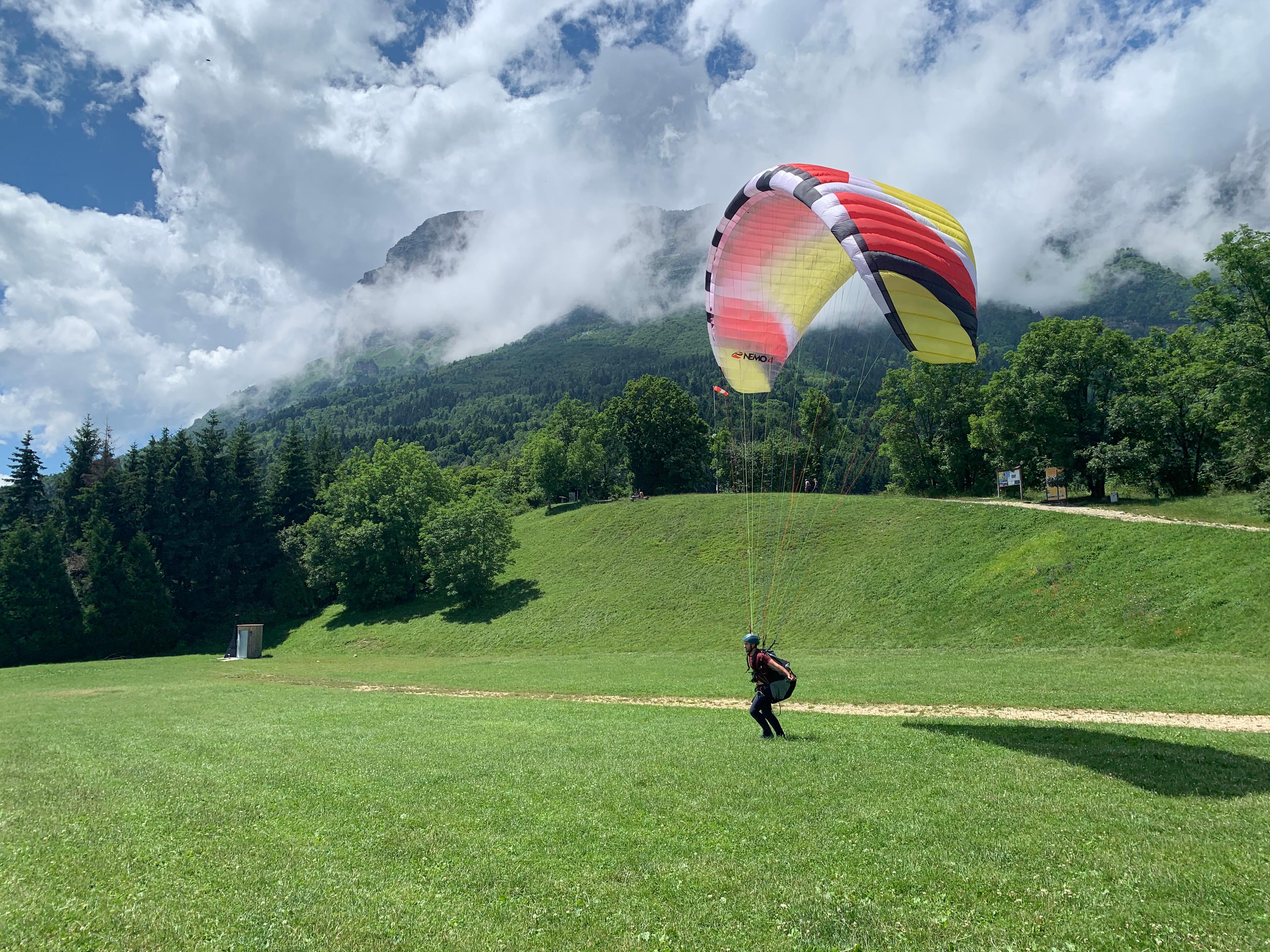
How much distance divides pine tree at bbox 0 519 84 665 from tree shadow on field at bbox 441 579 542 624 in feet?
89.1

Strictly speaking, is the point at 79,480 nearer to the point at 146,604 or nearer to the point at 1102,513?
the point at 146,604

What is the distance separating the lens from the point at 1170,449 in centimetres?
4162

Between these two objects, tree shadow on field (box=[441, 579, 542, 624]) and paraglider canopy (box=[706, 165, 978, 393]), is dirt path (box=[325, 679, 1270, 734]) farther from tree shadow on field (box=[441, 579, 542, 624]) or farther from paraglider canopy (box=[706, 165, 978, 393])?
tree shadow on field (box=[441, 579, 542, 624])

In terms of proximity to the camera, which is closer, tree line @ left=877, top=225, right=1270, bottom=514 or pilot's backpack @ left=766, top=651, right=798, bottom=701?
pilot's backpack @ left=766, top=651, right=798, bottom=701

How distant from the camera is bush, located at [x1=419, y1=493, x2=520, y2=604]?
153 ft

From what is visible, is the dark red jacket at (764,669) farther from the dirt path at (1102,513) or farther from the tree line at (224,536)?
the tree line at (224,536)

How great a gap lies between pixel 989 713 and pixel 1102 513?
2713 centimetres

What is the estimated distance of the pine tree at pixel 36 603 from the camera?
45.8 m

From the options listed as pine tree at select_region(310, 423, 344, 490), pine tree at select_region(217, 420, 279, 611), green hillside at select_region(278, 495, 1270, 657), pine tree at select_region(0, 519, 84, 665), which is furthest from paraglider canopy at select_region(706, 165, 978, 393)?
pine tree at select_region(310, 423, 344, 490)

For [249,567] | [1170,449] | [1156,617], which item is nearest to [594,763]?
[1156,617]

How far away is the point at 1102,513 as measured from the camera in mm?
34906

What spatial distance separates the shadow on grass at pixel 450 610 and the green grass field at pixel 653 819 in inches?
925

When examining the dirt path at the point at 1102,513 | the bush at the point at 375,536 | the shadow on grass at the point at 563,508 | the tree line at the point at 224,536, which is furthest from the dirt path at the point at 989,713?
the shadow on grass at the point at 563,508

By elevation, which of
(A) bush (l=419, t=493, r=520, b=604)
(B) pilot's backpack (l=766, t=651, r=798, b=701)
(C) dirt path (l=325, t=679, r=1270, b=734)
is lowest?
(C) dirt path (l=325, t=679, r=1270, b=734)
